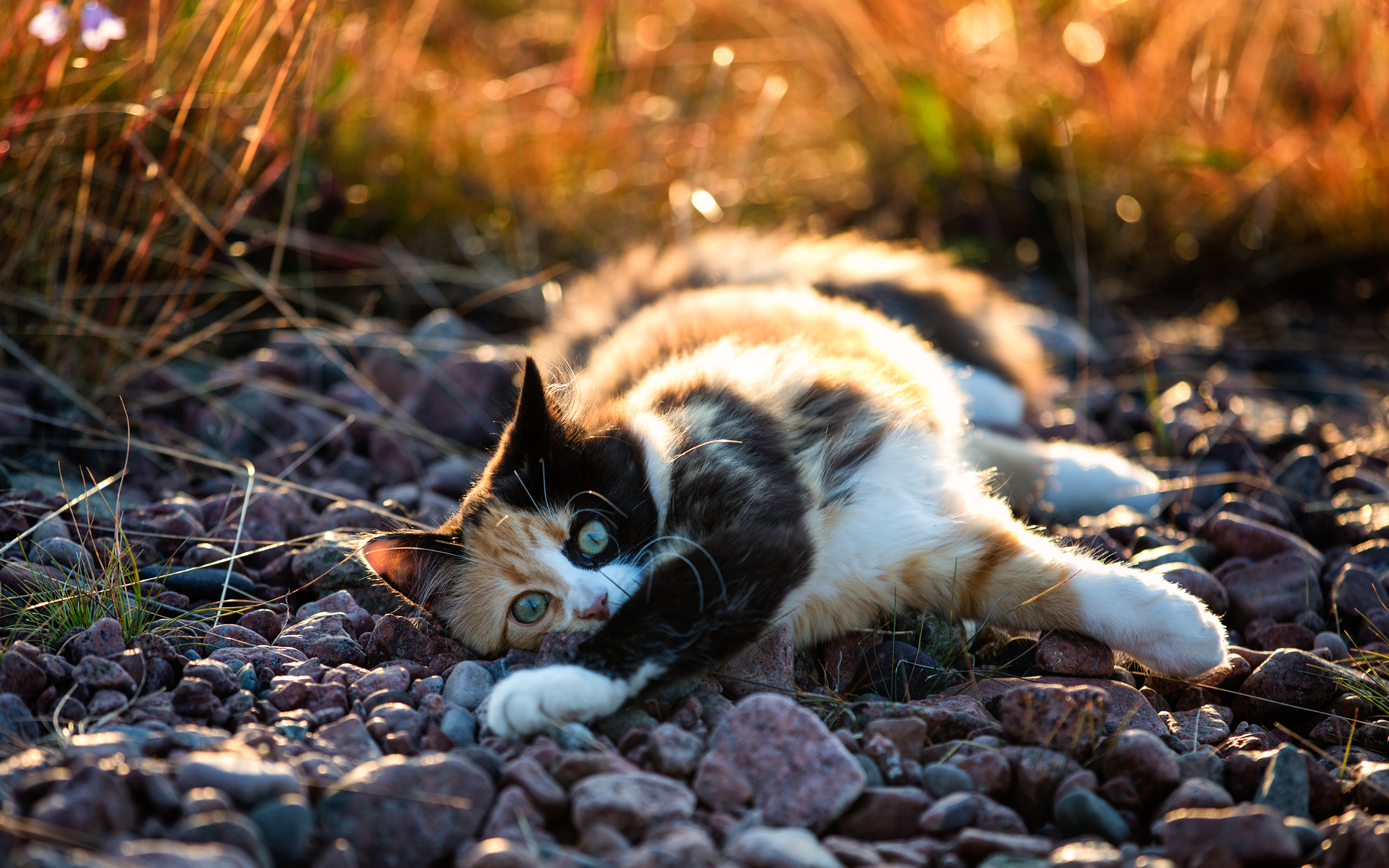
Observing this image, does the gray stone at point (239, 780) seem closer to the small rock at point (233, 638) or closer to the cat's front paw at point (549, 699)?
the cat's front paw at point (549, 699)

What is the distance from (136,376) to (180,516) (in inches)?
35.0

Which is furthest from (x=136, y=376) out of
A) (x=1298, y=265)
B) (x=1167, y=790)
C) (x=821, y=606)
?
(x=1298, y=265)

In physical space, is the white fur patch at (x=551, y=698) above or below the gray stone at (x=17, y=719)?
above

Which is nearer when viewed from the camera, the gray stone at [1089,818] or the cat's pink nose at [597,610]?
the gray stone at [1089,818]

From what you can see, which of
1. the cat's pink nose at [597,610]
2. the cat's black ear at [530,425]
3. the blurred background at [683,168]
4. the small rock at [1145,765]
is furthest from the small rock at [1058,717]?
the blurred background at [683,168]

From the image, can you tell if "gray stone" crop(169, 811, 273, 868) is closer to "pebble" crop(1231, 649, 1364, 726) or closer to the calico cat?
the calico cat

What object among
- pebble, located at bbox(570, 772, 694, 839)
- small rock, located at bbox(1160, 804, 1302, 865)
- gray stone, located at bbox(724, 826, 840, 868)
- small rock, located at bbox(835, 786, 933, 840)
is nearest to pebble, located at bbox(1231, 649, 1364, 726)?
small rock, located at bbox(1160, 804, 1302, 865)

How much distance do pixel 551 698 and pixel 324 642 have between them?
606mm

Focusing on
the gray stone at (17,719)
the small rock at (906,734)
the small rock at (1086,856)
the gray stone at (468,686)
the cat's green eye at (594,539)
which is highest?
the cat's green eye at (594,539)

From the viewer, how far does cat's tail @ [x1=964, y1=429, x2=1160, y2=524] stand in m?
2.89

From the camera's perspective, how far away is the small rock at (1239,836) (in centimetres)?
134

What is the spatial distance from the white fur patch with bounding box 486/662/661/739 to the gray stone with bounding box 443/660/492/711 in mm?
130

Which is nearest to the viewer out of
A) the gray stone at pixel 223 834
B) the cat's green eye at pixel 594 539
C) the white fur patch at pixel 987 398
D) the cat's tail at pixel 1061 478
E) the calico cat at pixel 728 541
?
the gray stone at pixel 223 834

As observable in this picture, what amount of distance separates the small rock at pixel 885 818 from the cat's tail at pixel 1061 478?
60.8 inches
